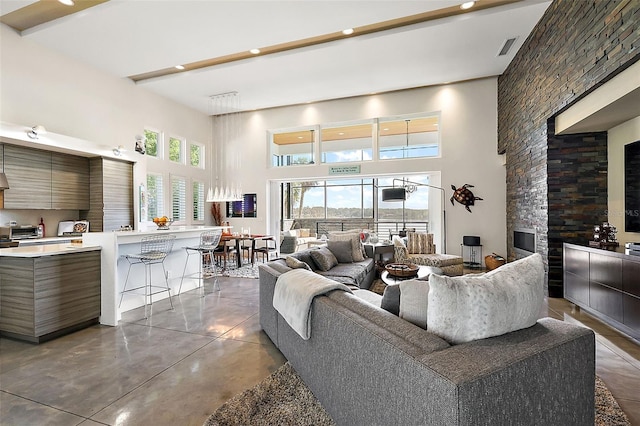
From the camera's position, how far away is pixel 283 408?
1.94 meters

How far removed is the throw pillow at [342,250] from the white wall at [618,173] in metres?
3.47

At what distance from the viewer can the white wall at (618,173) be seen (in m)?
3.73

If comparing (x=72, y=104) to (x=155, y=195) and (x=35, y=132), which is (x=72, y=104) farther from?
(x=155, y=195)

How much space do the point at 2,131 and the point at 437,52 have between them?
7008 millimetres

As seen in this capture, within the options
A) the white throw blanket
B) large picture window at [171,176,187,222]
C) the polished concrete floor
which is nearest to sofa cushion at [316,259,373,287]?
the polished concrete floor

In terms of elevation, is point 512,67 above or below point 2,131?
above

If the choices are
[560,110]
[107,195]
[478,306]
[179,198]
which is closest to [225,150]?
[179,198]

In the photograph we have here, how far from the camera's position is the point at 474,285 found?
1.30 metres

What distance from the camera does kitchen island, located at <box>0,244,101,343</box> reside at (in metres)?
2.96

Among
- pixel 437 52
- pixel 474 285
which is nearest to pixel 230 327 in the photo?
pixel 474 285

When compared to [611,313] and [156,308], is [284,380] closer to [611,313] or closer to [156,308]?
[156,308]

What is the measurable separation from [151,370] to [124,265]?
2096mm

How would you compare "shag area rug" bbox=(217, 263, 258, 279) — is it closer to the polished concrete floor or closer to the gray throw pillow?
the polished concrete floor

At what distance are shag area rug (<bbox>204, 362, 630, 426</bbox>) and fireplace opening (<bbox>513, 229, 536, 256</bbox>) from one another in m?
3.35
